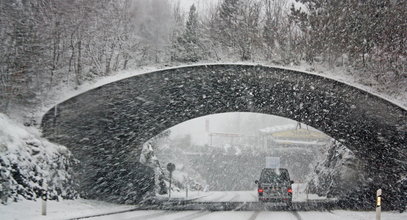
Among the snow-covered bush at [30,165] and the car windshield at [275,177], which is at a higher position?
the snow-covered bush at [30,165]

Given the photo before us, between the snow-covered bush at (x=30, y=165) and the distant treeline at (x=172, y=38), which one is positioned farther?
the distant treeline at (x=172, y=38)

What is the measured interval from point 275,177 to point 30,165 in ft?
Answer: 41.2

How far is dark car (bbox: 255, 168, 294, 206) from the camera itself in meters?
22.9

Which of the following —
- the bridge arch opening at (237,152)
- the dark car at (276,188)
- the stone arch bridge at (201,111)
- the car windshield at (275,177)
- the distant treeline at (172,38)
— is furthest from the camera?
the bridge arch opening at (237,152)

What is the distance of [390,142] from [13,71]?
16.8 meters

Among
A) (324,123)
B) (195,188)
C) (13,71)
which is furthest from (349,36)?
(195,188)

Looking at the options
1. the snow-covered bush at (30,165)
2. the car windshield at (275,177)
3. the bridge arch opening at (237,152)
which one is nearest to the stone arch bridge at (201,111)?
the snow-covered bush at (30,165)

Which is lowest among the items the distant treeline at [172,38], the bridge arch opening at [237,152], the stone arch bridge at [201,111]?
the bridge arch opening at [237,152]

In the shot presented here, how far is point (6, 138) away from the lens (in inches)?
624

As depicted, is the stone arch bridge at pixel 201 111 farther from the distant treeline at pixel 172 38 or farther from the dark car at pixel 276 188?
the dark car at pixel 276 188

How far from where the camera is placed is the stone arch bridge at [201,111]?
19.8 metres

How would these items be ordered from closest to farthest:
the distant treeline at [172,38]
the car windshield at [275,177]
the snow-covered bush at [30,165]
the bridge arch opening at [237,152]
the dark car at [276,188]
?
the snow-covered bush at [30,165] → the distant treeline at [172,38] → the dark car at [276,188] → the car windshield at [275,177] → the bridge arch opening at [237,152]

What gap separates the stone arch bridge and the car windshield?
11.2 feet

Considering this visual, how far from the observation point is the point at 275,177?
23.8 meters
